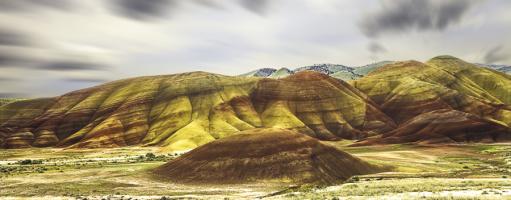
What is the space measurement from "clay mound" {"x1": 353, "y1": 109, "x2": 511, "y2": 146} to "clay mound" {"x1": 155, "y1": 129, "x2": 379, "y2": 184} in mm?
71281

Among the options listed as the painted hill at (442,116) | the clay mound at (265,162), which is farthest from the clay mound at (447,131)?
the clay mound at (265,162)

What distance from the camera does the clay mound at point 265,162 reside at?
60000mm

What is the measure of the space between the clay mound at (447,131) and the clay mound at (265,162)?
234ft

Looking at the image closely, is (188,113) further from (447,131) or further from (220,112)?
(447,131)

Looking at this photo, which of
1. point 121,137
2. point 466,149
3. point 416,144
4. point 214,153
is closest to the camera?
point 214,153

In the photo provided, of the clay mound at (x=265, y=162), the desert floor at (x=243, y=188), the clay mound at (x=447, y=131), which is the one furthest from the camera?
the clay mound at (x=447, y=131)

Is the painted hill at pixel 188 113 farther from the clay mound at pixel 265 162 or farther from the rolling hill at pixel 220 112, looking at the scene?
the clay mound at pixel 265 162

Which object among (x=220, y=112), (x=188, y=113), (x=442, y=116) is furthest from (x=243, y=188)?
(x=188, y=113)

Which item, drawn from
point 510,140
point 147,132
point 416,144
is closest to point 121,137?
point 147,132

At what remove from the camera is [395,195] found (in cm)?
4128

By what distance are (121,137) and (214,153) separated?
336 feet

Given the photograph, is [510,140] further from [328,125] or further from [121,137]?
[121,137]

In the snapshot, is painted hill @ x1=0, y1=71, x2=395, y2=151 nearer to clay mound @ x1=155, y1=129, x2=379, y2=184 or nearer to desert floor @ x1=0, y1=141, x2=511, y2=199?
clay mound @ x1=155, y1=129, x2=379, y2=184

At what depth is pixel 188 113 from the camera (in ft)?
563
